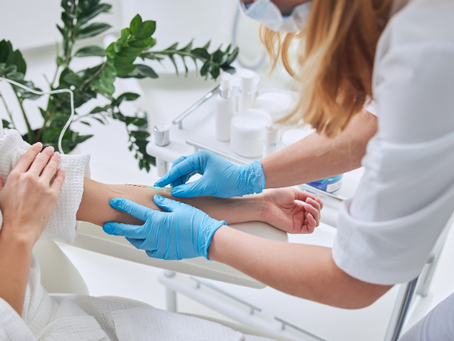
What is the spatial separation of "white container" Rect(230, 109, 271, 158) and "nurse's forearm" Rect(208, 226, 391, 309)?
392mm

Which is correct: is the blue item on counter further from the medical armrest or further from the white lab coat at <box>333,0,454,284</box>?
the white lab coat at <box>333,0,454,284</box>

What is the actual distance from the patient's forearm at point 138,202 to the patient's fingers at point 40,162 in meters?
0.11

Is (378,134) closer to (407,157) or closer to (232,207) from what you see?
(407,157)

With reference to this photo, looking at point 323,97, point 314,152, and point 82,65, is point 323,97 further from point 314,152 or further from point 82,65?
point 82,65

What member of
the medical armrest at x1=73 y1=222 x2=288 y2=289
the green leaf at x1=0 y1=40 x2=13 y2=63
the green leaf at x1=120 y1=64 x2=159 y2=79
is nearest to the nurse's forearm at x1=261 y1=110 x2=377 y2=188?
the medical armrest at x1=73 y1=222 x2=288 y2=289

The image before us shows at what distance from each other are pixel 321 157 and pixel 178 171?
346 millimetres

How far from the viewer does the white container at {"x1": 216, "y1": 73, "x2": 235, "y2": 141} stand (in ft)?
3.82

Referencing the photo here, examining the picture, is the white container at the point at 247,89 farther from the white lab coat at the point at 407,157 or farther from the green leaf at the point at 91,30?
the white lab coat at the point at 407,157

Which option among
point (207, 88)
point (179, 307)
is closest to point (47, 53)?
point (207, 88)

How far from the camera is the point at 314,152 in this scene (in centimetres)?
96

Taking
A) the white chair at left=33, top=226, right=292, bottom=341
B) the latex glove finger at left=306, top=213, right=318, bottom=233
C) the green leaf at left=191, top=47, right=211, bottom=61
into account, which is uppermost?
the green leaf at left=191, top=47, right=211, bottom=61

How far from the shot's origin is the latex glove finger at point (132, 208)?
857 mm

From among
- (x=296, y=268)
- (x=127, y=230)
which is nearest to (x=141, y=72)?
(x=127, y=230)

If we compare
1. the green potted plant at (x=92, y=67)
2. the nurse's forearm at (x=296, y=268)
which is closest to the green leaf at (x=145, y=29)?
the green potted plant at (x=92, y=67)
